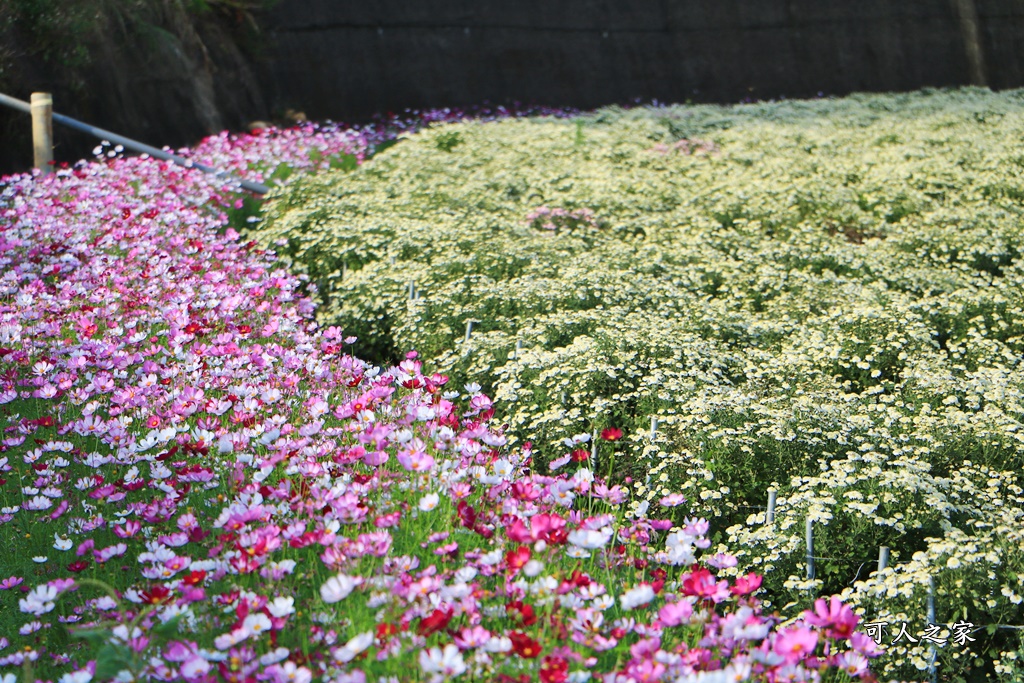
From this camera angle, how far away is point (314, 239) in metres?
7.60

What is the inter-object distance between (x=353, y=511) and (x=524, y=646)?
0.84 meters

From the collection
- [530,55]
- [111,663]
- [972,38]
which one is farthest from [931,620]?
[972,38]

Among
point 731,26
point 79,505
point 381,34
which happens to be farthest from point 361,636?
point 731,26

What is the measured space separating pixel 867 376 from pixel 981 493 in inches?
65.6

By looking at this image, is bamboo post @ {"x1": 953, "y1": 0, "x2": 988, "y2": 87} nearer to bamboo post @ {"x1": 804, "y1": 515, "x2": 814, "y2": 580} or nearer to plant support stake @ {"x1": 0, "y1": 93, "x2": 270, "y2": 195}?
plant support stake @ {"x1": 0, "y1": 93, "x2": 270, "y2": 195}

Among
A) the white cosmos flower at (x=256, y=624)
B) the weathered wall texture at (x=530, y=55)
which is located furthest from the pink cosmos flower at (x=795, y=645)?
the weathered wall texture at (x=530, y=55)

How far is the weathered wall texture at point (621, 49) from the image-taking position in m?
15.6

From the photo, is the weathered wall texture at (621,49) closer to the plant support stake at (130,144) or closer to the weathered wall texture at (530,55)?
the weathered wall texture at (530,55)

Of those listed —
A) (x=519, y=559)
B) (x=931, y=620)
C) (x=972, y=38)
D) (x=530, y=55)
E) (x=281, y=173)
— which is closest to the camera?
(x=519, y=559)

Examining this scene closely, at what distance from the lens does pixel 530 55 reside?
17078 millimetres

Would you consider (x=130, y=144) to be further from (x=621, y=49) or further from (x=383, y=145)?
(x=621, y=49)

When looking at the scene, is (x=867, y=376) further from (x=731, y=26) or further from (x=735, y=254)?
(x=731, y=26)

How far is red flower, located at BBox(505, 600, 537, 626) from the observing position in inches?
98.2

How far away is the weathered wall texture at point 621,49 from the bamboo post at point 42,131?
6.46 metres
